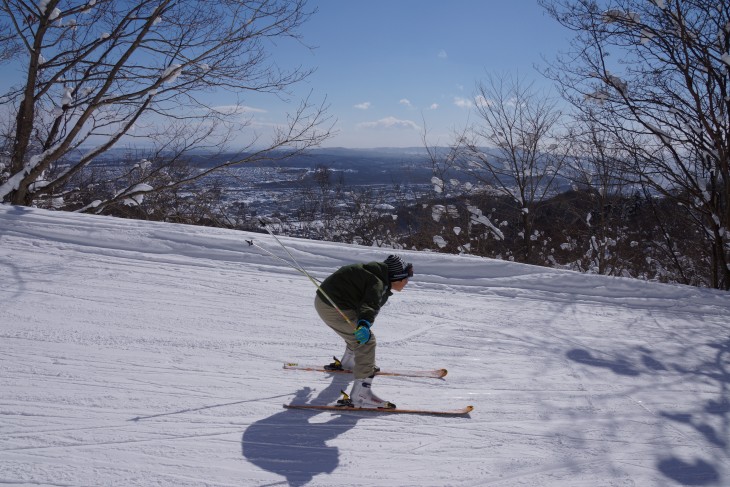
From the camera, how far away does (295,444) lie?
12.0 ft

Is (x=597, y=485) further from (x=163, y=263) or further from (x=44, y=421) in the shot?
(x=163, y=263)

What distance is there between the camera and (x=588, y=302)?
26.1 ft

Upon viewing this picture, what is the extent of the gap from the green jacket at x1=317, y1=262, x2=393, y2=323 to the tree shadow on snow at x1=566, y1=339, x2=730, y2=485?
2391 mm

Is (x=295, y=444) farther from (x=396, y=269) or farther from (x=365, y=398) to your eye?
(x=396, y=269)

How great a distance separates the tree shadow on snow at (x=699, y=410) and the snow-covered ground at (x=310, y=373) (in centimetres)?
2

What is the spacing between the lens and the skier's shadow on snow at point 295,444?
11.0ft

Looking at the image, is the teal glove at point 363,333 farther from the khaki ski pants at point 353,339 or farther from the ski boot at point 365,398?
the ski boot at point 365,398

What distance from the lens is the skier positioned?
424 centimetres

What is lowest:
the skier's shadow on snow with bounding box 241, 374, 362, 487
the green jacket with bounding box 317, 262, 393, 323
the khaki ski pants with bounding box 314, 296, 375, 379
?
the skier's shadow on snow with bounding box 241, 374, 362, 487

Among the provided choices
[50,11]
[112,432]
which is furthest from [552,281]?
[50,11]

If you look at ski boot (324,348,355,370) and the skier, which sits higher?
the skier

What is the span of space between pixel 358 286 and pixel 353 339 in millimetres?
457

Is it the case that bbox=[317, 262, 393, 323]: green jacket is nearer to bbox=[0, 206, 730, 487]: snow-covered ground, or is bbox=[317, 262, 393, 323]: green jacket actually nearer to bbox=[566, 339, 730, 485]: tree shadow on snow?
bbox=[0, 206, 730, 487]: snow-covered ground

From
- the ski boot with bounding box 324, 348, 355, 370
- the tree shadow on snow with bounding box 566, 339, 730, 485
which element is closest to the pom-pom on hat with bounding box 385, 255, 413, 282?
the ski boot with bounding box 324, 348, 355, 370
